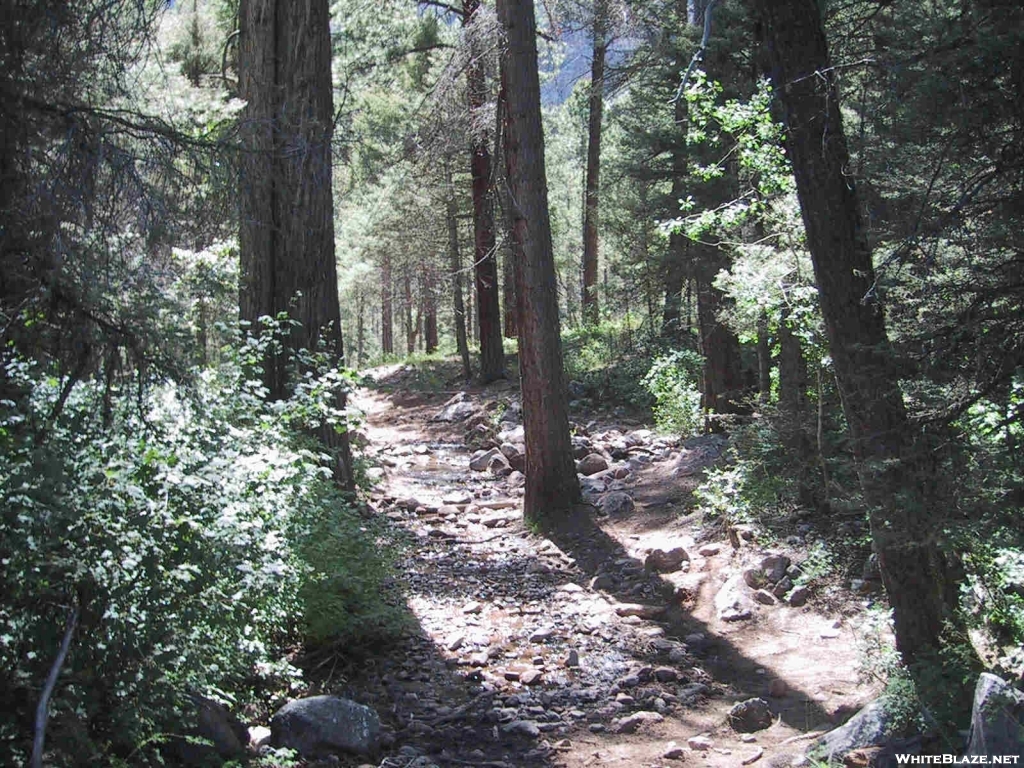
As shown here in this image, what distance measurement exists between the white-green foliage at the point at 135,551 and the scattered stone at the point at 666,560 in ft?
12.3

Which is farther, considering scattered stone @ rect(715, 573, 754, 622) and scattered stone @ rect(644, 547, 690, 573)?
scattered stone @ rect(644, 547, 690, 573)

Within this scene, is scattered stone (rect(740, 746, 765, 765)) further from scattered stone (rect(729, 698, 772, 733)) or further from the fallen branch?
the fallen branch

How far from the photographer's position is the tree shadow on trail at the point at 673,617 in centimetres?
518

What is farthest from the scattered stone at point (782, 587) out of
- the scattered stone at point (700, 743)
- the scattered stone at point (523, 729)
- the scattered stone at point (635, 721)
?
the scattered stone at point (523, 729)

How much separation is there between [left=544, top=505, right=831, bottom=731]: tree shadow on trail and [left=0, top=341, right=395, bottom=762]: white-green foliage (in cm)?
289

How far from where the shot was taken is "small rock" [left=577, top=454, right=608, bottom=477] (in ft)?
37.5

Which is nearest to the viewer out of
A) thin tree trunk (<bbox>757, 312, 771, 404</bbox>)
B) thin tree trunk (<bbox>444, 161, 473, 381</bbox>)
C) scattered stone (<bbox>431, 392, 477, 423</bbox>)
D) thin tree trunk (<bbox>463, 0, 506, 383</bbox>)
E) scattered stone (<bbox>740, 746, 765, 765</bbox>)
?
scattered stone (<bbox>740, 746, 765, 765</bbox>)

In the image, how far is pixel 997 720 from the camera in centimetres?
311

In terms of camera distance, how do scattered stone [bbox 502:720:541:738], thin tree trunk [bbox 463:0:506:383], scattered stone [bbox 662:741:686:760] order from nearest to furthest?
scattered stone [bbox 662:741:686:760] → scattered stone [bbox 502:720:541:738] → thin tree trunk [bbox 463:0:506:383]

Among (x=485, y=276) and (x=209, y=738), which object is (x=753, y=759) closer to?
(x=209, y=738)

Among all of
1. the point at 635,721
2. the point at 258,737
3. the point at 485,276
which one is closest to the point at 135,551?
the point at 258,737

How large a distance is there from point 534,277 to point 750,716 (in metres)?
5.54

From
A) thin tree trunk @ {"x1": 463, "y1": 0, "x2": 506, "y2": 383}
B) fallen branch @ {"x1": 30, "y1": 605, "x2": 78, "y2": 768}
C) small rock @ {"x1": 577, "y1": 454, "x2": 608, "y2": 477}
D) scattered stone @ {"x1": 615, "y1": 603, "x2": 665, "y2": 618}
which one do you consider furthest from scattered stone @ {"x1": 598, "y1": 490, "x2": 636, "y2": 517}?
fallen branch @ {"x1": 30, "y1": 605, "x2": 78, "y2": 768}

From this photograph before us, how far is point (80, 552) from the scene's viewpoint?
136 inches
